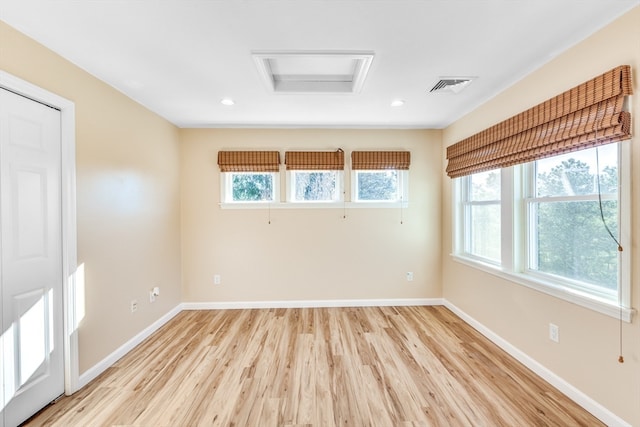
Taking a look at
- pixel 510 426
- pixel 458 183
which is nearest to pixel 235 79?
pixel 458 183

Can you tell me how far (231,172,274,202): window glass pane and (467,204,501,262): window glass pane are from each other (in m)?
2.61

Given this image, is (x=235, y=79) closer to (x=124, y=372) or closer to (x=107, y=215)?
(x=107, y=215)

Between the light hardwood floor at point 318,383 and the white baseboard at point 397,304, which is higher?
the white baseboard at point 397,304

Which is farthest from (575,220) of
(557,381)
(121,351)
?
(121,351)

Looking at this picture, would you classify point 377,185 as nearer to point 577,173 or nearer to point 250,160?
point 250,160

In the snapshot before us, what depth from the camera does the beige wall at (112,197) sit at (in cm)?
193

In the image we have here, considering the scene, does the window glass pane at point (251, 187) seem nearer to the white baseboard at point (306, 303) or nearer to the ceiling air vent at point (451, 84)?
the white baseboard at point (306, 303)

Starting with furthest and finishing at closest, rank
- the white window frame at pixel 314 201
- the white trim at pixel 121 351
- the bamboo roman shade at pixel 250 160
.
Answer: the white window frame at pixel 314 201 → the bamboo roman shade at pixel 250 160 → the white trim at pixel 121 351

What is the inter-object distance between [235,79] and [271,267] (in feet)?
7.68

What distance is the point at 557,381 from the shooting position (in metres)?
1.99

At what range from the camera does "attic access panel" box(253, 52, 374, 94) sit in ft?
6.40

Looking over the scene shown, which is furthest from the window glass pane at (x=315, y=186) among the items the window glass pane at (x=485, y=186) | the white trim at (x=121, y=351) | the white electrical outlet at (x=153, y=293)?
the white trim at (x=121, y=351)

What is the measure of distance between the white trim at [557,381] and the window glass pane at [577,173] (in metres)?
1.37

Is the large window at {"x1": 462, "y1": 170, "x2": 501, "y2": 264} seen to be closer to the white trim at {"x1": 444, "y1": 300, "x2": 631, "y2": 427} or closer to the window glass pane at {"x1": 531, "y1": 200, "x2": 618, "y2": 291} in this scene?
the window glass pane at {"x1": 531, "y1": 200, "x2": 618, "y2": 291}
